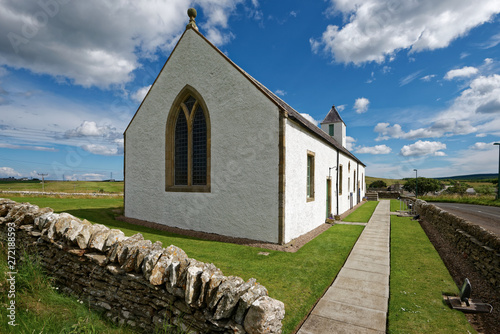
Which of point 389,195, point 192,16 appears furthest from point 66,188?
point 389,195

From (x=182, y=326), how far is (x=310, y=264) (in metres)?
4.75

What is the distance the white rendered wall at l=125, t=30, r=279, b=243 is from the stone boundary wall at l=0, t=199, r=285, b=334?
17.5ft

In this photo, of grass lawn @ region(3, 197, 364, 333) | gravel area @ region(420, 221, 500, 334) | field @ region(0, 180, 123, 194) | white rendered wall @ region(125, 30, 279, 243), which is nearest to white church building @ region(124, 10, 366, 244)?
white rendered wall @ region(125, 30, 279, 243)

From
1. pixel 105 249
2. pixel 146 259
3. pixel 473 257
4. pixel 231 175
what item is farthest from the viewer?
pixel 231 175

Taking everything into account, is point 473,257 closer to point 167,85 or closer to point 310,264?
point 310,264

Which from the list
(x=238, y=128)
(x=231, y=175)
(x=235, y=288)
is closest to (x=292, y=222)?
(x=231, y=175)

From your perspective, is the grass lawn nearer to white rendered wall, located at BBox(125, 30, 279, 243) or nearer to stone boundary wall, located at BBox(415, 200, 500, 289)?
white rendered wall, located at BBox(125, 30, 279, 243)

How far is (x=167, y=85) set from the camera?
1280cm

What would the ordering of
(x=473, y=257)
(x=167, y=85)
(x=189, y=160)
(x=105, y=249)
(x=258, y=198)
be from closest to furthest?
(x=105, y=249)
(x=473, y=257)
(x=258, y=198)
(x=189, y=160)
(x=167, y=85)

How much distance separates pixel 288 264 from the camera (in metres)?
7.31

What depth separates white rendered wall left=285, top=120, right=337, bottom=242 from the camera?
952 centimetres

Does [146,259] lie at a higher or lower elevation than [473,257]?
higher

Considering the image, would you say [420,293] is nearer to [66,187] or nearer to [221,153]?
[221,153]

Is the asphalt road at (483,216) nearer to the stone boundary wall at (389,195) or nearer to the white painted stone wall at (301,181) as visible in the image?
the white painted stone wall at (301,181)
